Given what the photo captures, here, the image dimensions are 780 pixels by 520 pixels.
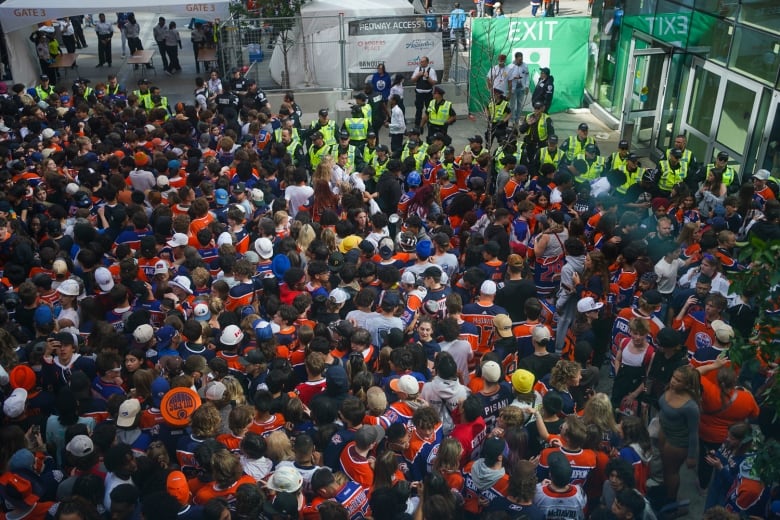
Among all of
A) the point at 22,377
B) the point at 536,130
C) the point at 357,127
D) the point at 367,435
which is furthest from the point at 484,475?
the point at 536,130

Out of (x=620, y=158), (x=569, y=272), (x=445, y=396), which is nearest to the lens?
(x=445, y=396)

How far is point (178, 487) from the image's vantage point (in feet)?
14.8

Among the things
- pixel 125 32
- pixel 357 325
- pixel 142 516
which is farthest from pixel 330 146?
pixel 125 32

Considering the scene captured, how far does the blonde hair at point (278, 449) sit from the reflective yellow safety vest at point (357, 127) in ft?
24.7

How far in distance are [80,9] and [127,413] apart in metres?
13.3

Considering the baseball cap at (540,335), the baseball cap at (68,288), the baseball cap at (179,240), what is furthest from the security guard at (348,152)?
the baseball cap at (540,335)

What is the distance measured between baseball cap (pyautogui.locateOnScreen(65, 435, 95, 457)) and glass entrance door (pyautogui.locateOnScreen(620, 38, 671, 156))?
39.1 ft

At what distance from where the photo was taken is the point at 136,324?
6410 mm

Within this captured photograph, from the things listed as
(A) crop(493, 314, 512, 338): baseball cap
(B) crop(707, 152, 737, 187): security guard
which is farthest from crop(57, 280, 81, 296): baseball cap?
(B) crop(707, 152, 737, 187): security guard

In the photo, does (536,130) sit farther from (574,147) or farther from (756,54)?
(756,54)

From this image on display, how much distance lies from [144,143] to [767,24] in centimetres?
964

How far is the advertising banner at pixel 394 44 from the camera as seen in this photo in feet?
52.5

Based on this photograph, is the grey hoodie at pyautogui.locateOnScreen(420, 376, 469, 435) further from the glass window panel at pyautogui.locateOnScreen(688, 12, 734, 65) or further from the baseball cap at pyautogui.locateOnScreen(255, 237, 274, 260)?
the glass window panel at pyautogui.locateOnScreen(688, 12, 734, 65)

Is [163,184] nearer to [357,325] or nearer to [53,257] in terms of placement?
[53,257]
